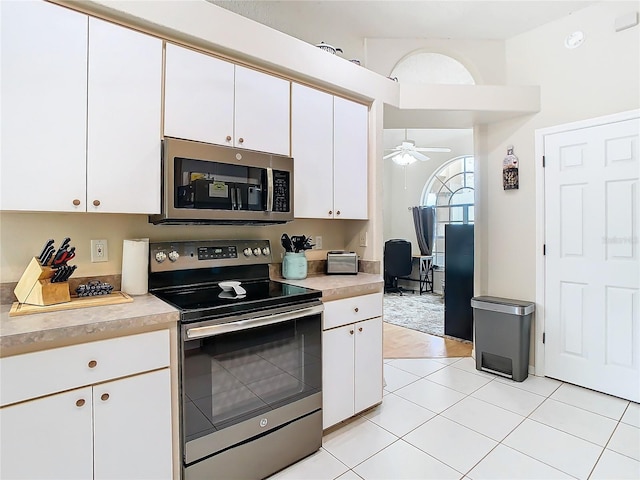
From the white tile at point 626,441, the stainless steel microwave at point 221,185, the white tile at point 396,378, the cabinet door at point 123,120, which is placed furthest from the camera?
the white tile at point 396,378

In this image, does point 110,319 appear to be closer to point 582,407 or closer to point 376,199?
point 376,199

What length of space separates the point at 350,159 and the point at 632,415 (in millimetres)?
2635

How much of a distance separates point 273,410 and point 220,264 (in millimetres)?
898

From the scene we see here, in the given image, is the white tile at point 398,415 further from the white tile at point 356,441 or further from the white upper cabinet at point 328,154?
the white upper cabinet at point 328,154

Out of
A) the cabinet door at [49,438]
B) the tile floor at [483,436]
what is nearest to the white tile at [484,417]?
the tile floor at [483,436]

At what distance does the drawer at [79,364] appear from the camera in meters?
1.21

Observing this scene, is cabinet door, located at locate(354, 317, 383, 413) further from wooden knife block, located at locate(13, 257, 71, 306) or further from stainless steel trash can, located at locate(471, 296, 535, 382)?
wooden knife block, located at locate(13, 257, 71, 306)

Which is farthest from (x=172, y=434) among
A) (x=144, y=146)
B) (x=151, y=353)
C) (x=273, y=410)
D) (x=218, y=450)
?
(x=144, y=146)

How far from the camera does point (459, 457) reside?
198cm

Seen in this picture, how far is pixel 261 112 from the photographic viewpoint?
2.16 metres

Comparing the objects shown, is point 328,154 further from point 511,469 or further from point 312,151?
point 511,469

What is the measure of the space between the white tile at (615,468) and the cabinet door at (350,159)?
6.49ft

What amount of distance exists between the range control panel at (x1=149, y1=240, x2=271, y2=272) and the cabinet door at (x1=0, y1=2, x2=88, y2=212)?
0.48 meters

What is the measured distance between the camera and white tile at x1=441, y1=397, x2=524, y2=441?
2.25m
